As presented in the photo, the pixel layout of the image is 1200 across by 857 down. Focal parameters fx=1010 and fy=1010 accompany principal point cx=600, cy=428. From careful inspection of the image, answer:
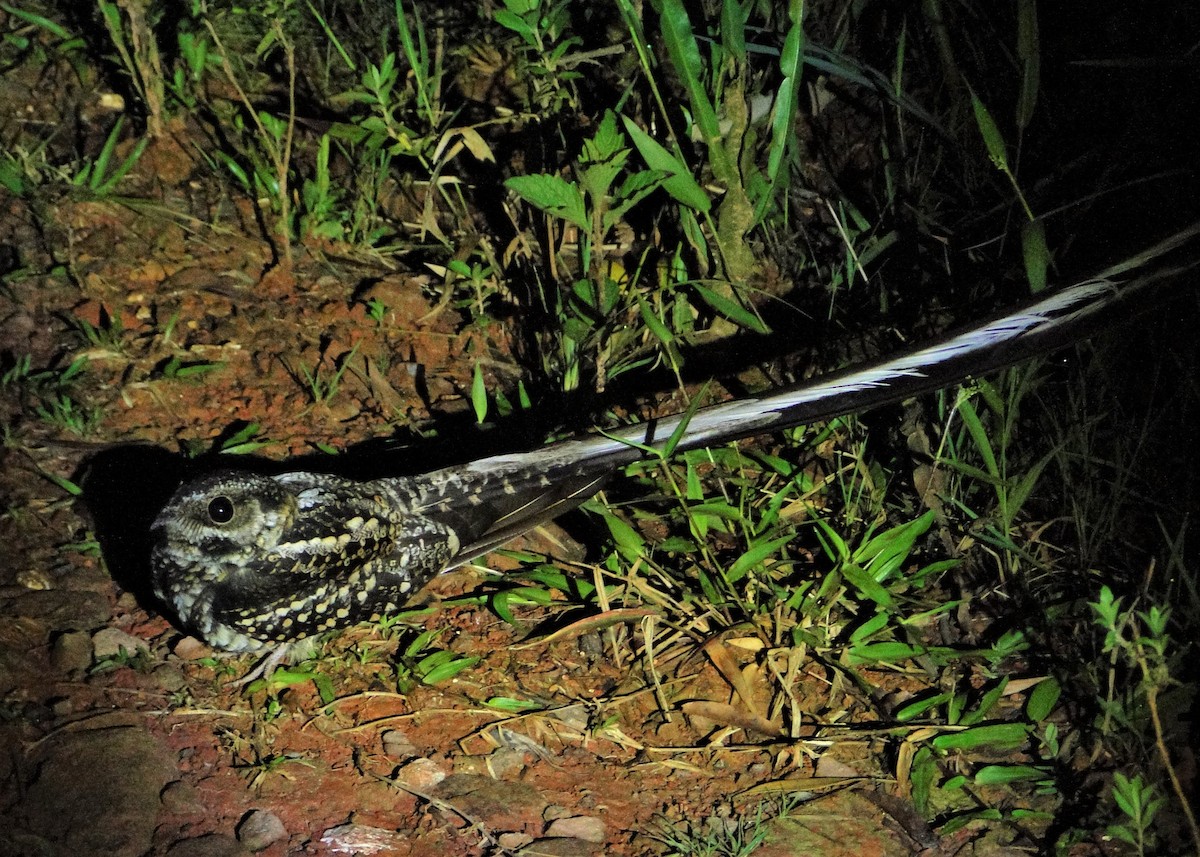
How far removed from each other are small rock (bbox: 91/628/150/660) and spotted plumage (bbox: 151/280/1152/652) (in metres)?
0.14

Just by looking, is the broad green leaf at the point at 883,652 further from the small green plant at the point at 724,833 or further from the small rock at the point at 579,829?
the small rock at the point at 579,829

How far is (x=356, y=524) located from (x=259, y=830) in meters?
0.76

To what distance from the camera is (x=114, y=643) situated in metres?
2.43

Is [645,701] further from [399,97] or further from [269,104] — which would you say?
[269,104]

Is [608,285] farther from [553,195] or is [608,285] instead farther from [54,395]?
[54,395]

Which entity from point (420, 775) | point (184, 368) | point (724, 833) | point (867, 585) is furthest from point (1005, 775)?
point (184, 368)

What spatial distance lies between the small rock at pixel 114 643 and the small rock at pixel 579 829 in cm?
108

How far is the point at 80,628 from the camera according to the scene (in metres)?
2.43

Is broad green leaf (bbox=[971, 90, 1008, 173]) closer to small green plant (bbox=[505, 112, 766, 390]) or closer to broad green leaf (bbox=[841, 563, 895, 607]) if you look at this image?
small green plant (bbox=[505, 112, 766, 390])

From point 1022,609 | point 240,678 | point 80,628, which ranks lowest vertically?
point 1022,609

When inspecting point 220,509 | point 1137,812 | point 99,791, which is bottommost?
point 1137,812

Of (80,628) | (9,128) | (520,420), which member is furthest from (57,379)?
(520,420)

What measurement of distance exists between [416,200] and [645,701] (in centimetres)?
203

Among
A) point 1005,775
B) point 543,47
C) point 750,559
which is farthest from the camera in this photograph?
point 543,47
